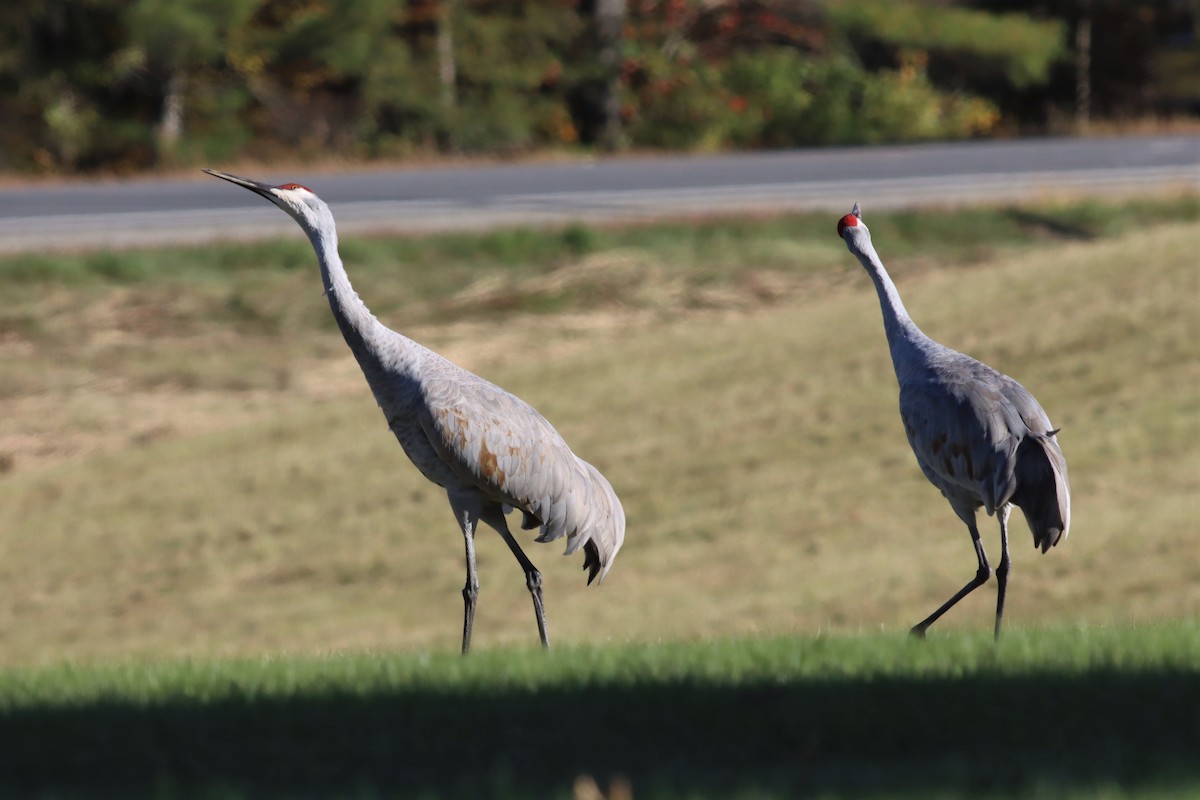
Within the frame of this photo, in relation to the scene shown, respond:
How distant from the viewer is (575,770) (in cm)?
516

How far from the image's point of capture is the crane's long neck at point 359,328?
25.8ft

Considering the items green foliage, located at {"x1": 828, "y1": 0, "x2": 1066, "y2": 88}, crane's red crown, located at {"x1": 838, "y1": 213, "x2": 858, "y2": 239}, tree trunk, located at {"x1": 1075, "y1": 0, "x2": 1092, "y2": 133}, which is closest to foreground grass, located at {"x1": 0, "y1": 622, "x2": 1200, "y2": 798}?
crane's red crown, located at {"x1": 838, "y1": 213, "x2": 858, "y2": 239}

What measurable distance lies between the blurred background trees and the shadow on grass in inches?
960

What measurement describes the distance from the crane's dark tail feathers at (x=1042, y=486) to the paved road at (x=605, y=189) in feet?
43.8

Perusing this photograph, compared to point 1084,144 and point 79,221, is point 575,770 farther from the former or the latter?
point 1084,144

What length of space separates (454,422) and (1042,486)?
241 cm

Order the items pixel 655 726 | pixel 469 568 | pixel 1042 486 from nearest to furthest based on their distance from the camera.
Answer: pixel 655 726, pixel 1042 486, pixel 469 568

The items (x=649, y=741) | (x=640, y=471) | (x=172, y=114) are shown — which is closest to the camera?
(x=649, y=741)

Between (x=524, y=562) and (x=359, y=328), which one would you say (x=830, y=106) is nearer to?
(x=524, y=562)

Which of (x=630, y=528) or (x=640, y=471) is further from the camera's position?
(x=640, y=471)

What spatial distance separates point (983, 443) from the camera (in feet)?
24.1

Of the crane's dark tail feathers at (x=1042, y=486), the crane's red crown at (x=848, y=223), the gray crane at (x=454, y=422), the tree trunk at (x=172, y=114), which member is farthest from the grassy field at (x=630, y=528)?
the tree trunk at (x=172, y=114)

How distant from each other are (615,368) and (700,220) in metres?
3.59

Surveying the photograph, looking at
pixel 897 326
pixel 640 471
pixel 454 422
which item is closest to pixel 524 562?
pixel 454 422
